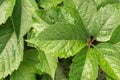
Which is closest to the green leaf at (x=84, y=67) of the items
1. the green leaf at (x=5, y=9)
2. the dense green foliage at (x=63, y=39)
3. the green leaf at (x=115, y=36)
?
the dense green foliage at (x=63, y=39)

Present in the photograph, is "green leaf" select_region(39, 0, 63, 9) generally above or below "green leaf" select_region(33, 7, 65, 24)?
below

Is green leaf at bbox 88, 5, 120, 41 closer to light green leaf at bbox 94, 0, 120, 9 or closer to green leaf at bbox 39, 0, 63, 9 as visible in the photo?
light green leaf at bbox 94, 0, 120, 9

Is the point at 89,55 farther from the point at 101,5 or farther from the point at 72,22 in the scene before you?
the point at 101,5

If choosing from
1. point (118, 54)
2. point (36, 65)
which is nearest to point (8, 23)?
point (36, 65)

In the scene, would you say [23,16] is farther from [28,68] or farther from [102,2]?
[102,2]

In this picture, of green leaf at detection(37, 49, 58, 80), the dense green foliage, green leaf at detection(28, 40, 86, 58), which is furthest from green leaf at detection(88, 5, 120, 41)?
green leaf at detection(37, 49, 58, 80)

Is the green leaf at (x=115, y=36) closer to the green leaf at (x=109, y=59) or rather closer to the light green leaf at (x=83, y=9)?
the green leaf at (x=109, y=59)

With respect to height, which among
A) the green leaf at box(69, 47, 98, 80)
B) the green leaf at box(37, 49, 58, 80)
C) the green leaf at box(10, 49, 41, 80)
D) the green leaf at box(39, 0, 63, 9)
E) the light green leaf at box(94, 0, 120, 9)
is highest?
the light green leaf at box(94, 0, 120, 9)

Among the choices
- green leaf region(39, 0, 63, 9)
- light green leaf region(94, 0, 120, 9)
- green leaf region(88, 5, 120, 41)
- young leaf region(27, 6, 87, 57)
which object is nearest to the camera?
young leaf region(27, 6, 87, 57)
